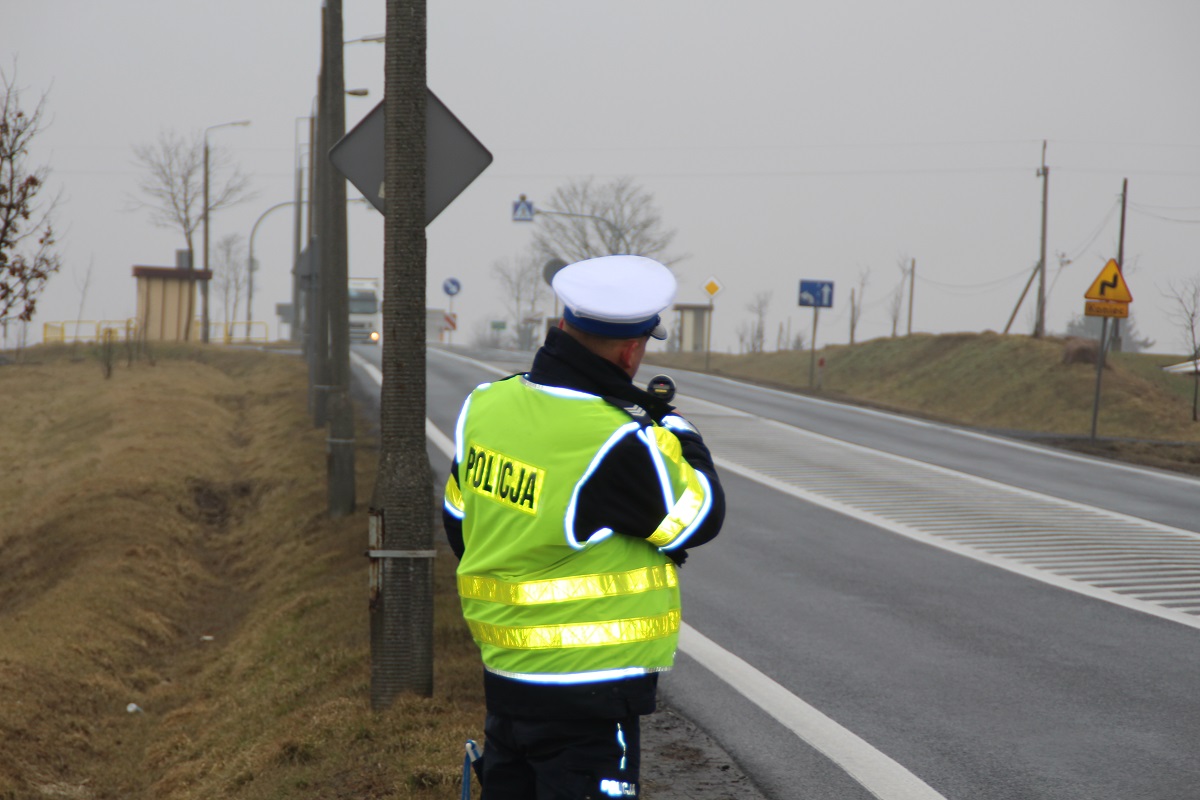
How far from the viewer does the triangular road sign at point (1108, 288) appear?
2189 centimetres

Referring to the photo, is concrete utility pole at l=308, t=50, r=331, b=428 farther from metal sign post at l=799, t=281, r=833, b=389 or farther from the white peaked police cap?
metal sign post at l=799, t=281, r=833, b=389

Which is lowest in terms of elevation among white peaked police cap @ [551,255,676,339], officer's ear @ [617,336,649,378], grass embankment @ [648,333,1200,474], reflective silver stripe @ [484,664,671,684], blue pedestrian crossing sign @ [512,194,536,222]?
grass embankment @ [648,333,1200,474]

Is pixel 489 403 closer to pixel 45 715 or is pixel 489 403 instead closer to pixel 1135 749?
pixel 1135 749

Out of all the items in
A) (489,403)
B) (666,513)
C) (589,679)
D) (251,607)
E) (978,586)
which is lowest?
(251,607)

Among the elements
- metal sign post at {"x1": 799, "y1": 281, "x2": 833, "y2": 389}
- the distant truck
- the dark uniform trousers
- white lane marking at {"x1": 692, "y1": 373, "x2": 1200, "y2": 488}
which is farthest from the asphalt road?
the distant truck

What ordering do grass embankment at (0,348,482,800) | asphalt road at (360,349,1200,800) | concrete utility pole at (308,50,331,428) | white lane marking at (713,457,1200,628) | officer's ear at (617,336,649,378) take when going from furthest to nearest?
1. concrete utility pole at (308,50,331,428)
2. white lane marking at (713,457,1200,628)
3. grass embankment at (0,348,482,800)
4. asphalt road at (360,349,1200,800)
5. officer's ear at (617,336,649,378)

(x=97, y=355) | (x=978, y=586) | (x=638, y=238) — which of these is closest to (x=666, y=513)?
(x=978, y=586)

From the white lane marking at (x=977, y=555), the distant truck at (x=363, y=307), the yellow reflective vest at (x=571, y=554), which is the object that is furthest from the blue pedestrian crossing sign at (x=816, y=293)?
the yellow reflective vest at (x=571, y=554)

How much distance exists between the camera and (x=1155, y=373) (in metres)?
39.4

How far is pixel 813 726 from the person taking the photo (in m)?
6.07

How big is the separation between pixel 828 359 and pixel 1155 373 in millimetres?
17562

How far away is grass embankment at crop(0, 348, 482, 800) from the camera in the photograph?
19.0ft

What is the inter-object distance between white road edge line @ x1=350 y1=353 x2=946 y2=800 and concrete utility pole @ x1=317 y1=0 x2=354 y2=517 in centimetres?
533

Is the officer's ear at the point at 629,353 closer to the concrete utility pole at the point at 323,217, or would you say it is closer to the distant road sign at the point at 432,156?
the distant road sign at the point at 432,156
